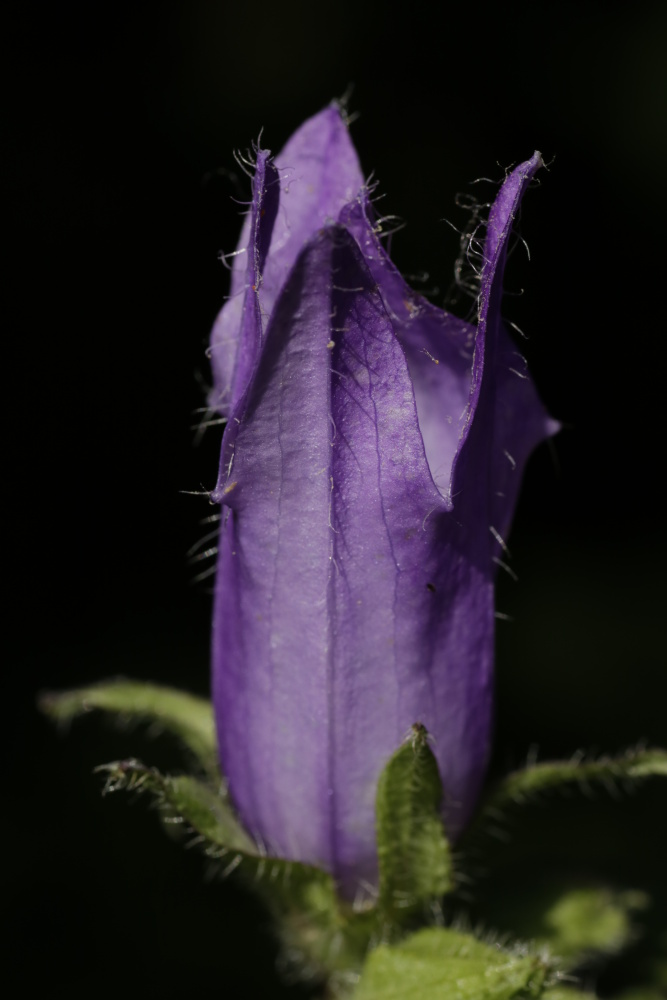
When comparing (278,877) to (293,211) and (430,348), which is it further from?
(293,211)

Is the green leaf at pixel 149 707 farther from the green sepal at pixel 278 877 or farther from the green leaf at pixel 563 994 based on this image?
the green leaf at pixel 563 994

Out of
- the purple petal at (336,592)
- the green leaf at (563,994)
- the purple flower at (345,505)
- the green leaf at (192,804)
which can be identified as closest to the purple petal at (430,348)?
the purple flower at (345,505)

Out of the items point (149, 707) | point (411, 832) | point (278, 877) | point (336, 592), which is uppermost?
point (336, 592)

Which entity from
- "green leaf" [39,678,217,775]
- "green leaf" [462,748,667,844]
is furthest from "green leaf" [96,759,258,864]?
"green leaf" [462,748,667,844]

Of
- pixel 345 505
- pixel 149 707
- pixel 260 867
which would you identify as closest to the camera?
pixel 345 505

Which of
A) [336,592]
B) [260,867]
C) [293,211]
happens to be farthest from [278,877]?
[293,211]

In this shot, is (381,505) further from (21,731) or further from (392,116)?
(392,116)
